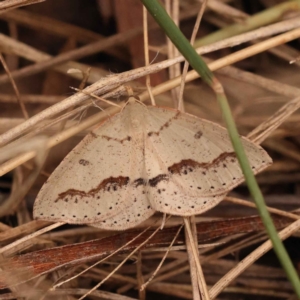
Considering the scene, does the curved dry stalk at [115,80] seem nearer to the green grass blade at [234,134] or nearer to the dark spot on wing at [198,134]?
the dark spot on wing at [198,134]

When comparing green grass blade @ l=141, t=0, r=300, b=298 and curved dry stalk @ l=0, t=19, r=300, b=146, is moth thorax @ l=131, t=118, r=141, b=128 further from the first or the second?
green grass blade @ l=141, t=0, r=300, b=298

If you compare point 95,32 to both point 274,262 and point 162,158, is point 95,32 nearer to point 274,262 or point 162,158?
point 162,158

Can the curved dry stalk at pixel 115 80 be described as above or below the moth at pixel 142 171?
above

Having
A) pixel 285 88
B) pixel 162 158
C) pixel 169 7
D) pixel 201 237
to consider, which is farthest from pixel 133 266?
pixel 169 7

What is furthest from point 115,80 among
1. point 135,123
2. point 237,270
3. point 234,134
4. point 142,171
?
point 237,270

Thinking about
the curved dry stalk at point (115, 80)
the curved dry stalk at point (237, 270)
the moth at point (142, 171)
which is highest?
the curved dry stalk at point (115, 80)

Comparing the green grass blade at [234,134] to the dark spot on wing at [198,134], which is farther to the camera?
the dark spot on wing at [198,134]

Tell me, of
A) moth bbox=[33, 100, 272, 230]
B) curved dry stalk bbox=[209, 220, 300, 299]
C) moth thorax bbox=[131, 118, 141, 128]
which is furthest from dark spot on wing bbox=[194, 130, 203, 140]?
curved dry stalk bbox=[209, 220, 300, 299]

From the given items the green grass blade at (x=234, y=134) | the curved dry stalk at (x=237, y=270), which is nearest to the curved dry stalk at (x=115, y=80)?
the green grass blade at (x=234, y=134)
